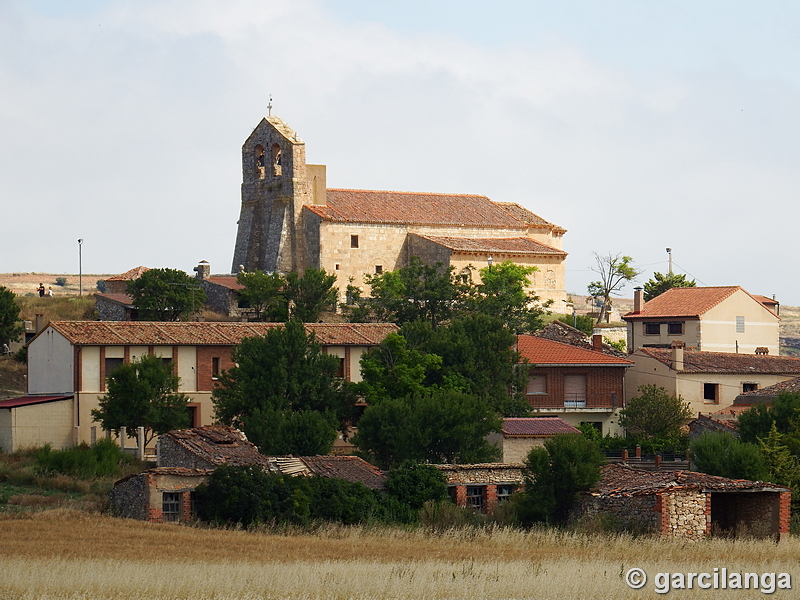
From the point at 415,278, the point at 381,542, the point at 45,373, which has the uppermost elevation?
the point at 415,278

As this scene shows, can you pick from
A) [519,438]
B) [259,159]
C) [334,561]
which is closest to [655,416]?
[519,438]

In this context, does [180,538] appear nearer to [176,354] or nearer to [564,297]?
[176,354]

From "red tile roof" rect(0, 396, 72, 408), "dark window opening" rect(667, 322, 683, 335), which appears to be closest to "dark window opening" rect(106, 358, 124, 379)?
"red tile roof" rect(0, 396, 72, 408)

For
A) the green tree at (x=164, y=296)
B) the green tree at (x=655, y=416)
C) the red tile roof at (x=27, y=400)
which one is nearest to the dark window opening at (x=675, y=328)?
the green tree at (x=655, y=416)

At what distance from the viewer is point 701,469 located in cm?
3484

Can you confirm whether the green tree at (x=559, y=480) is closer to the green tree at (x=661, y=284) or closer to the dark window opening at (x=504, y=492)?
the dark window opening at (x=504, y=492)

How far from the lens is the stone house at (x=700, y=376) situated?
51.1m

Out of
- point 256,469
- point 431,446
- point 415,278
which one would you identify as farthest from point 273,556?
point 415,278

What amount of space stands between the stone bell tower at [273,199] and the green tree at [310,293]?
10.5 metres

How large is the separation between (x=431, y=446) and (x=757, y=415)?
30.5 ft

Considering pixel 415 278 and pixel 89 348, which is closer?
pixel 89 348

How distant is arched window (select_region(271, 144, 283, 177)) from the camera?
247ft

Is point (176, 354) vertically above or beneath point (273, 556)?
above

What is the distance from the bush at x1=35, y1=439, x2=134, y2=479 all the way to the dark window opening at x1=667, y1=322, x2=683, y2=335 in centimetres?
3008
